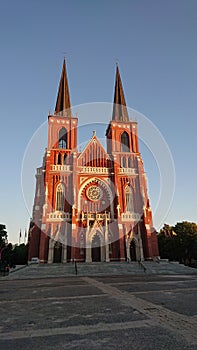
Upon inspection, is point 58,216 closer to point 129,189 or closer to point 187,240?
point 129,189

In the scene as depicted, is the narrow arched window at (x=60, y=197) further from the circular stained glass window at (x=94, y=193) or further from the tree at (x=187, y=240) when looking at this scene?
the tree at (x=187, y=240)

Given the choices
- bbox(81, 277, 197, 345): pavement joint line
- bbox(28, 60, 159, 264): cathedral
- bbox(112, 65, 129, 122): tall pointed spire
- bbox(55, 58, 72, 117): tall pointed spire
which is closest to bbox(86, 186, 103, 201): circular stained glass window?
bbox(28, 60, 159, 264): cathedral

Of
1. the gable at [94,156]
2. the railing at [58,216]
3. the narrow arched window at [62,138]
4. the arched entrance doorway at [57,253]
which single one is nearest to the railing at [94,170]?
the gable at [94,156]

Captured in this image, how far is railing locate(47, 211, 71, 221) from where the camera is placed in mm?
32188

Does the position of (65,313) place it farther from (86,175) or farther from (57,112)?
(57,112)

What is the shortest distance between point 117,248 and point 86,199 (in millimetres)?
8733

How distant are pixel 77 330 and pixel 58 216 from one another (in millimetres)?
27932

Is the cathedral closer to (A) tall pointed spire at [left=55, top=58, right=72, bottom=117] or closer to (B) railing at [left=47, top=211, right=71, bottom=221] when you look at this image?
(B) railing at [left=47, top=211, right=71, bottom=221]

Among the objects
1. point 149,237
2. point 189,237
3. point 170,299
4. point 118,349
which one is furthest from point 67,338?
point 189,237

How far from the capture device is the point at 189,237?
3856 centimetres

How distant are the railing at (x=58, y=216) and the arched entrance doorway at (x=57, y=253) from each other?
11.1 ft

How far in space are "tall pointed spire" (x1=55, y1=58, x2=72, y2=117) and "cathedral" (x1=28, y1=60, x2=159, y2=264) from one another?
28cm

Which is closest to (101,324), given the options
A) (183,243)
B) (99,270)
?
(99,270)

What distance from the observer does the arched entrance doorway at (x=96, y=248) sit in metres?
32.4
